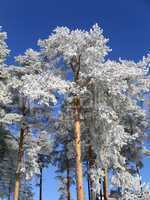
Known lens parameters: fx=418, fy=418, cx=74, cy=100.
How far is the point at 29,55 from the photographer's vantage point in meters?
30.8

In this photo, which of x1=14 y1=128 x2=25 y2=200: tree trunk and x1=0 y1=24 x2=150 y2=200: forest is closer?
x1=0 y1=24 x2=150 y2=200: forest

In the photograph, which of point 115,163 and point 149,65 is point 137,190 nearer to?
point 115,163

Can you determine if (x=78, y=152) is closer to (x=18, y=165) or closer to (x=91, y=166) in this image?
(x=91, y=166)

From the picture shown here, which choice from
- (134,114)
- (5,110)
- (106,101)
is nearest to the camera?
(106,101)

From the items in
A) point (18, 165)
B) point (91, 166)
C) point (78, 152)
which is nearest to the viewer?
point (78, 152)

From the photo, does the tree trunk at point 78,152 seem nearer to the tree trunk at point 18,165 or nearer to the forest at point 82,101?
the forest at point 82,101

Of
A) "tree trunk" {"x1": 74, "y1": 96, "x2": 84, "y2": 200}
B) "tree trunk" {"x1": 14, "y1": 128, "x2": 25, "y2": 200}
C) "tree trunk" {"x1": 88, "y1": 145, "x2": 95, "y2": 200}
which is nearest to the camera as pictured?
"tree trunk" {"x1": 74, "y1": 96, "x2": 84, "y2": 200}

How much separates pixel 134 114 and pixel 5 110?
11163mm

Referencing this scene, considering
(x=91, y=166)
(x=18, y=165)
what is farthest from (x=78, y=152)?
(x=18, y=165)

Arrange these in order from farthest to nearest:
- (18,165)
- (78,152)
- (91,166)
A: (18,165) < (91,166) < (78,152)

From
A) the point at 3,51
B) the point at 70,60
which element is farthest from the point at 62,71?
the point at 3,51

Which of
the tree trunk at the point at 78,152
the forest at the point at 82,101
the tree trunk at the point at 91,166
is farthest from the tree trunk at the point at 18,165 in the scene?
the tree trunk at the point at 78,152

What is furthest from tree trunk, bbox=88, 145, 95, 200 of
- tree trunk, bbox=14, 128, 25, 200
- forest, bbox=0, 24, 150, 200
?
tree trunk, bbox=14, 128, 25, 200

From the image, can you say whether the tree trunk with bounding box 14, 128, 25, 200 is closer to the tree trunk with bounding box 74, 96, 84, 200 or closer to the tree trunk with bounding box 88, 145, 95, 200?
the tree trunk with bounding box 88, 145, 95, 200
